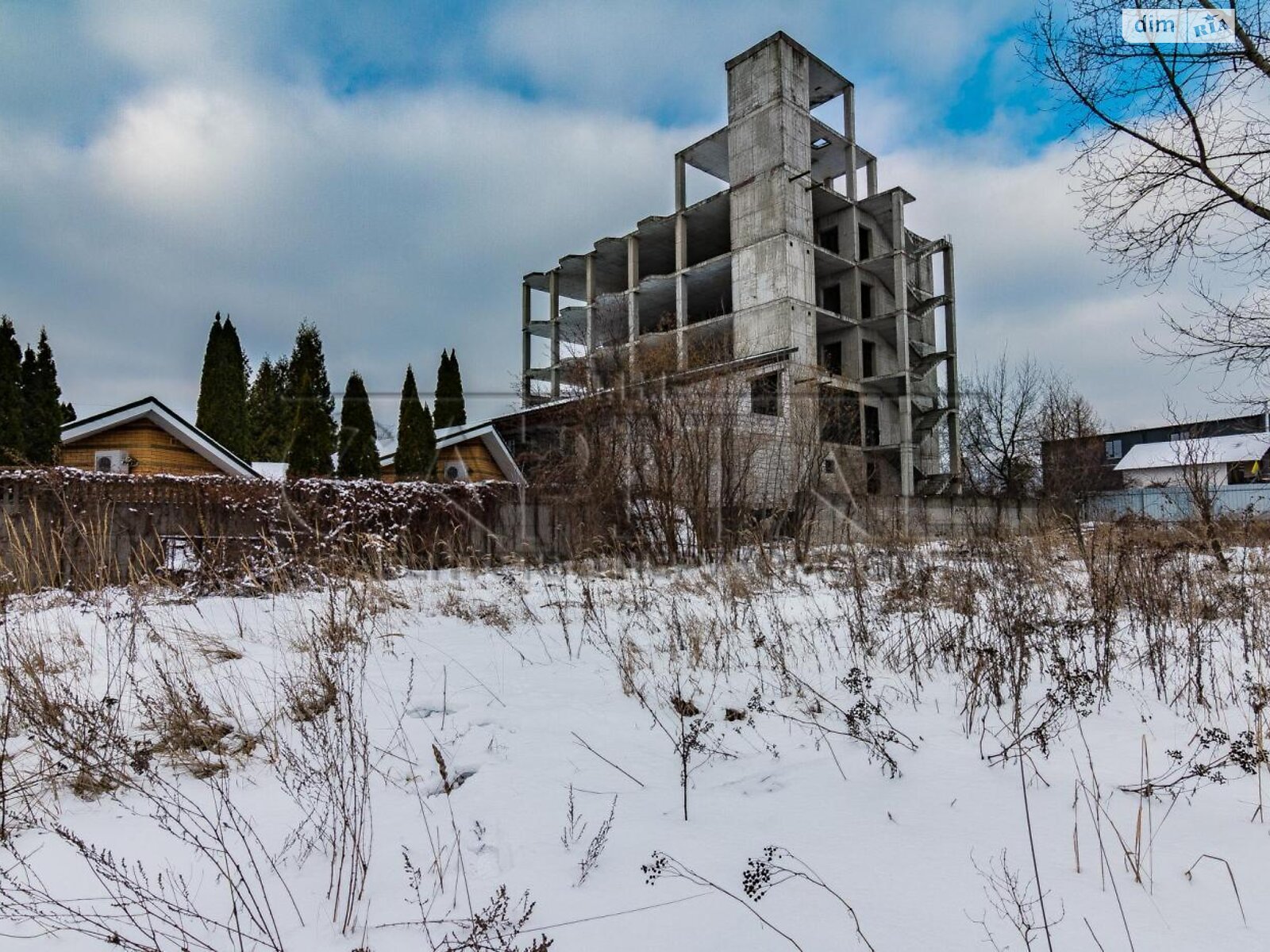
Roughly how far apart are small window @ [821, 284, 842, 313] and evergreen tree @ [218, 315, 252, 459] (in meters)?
25.6

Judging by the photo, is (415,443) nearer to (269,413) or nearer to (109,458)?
(109,458)

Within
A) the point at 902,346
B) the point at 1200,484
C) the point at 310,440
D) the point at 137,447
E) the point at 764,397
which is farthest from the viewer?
the point at 902,346

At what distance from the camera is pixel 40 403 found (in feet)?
54.9

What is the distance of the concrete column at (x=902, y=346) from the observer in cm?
2719

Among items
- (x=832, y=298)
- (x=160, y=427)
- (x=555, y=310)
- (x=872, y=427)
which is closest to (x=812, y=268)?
(x=832, y=298)

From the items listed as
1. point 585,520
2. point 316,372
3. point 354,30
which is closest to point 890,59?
point 354,30

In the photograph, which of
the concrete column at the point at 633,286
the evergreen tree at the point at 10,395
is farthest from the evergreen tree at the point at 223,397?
the concrete column at the point at 633,286

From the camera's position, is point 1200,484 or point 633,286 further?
point 633,286

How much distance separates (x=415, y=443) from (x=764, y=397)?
565 inches

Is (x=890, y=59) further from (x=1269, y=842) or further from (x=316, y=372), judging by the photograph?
(x=316, y=372)

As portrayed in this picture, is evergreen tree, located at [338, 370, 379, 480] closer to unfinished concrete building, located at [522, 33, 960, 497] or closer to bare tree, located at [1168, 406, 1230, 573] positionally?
unfinished concrete building, located at [522, 33, 960, 497]

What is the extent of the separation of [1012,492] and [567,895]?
29.2 metres

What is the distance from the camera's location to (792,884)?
6.26 ft

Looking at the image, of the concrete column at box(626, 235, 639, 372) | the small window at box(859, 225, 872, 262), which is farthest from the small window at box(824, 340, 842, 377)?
the concrete column at box(626, 235, 639, 372)
